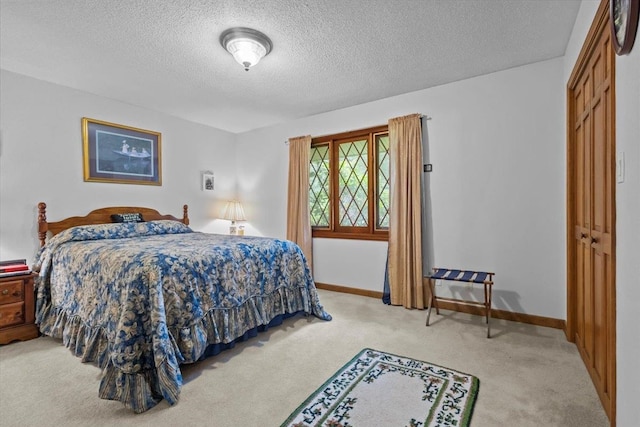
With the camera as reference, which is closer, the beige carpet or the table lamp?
the beige carpet

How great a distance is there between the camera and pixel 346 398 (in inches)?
71.4

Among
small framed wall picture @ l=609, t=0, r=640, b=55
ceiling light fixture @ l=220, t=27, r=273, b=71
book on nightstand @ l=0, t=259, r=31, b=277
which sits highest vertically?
ceiling light fixture @ l=220, t=27, r=273, b=71

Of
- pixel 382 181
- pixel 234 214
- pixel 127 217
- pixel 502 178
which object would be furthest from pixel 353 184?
pixel 127 217

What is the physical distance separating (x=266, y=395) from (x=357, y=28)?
8.41ft

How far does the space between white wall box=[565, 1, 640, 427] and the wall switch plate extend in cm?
1

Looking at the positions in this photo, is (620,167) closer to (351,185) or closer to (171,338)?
(171,338)

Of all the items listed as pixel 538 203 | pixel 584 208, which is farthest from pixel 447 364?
pixel 538 203

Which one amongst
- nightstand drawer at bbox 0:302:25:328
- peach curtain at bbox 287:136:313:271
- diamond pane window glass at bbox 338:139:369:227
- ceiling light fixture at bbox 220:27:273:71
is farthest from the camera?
peach curtain at bbox 287:136:313:271

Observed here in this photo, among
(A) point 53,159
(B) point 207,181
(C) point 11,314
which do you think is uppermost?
(A) point 53,159

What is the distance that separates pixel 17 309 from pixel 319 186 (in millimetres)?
3334

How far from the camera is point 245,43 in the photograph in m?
2.43

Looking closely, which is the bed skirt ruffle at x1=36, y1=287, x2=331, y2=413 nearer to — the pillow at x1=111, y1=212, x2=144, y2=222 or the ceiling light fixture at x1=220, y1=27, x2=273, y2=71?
the pillow at x1=111, y1=212, x2=144, y2=222

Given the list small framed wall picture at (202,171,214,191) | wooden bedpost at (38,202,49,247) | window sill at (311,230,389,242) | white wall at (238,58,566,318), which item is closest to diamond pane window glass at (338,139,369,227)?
window sill at (311,230,389,242)

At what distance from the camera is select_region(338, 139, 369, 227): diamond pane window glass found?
4.10 metres
